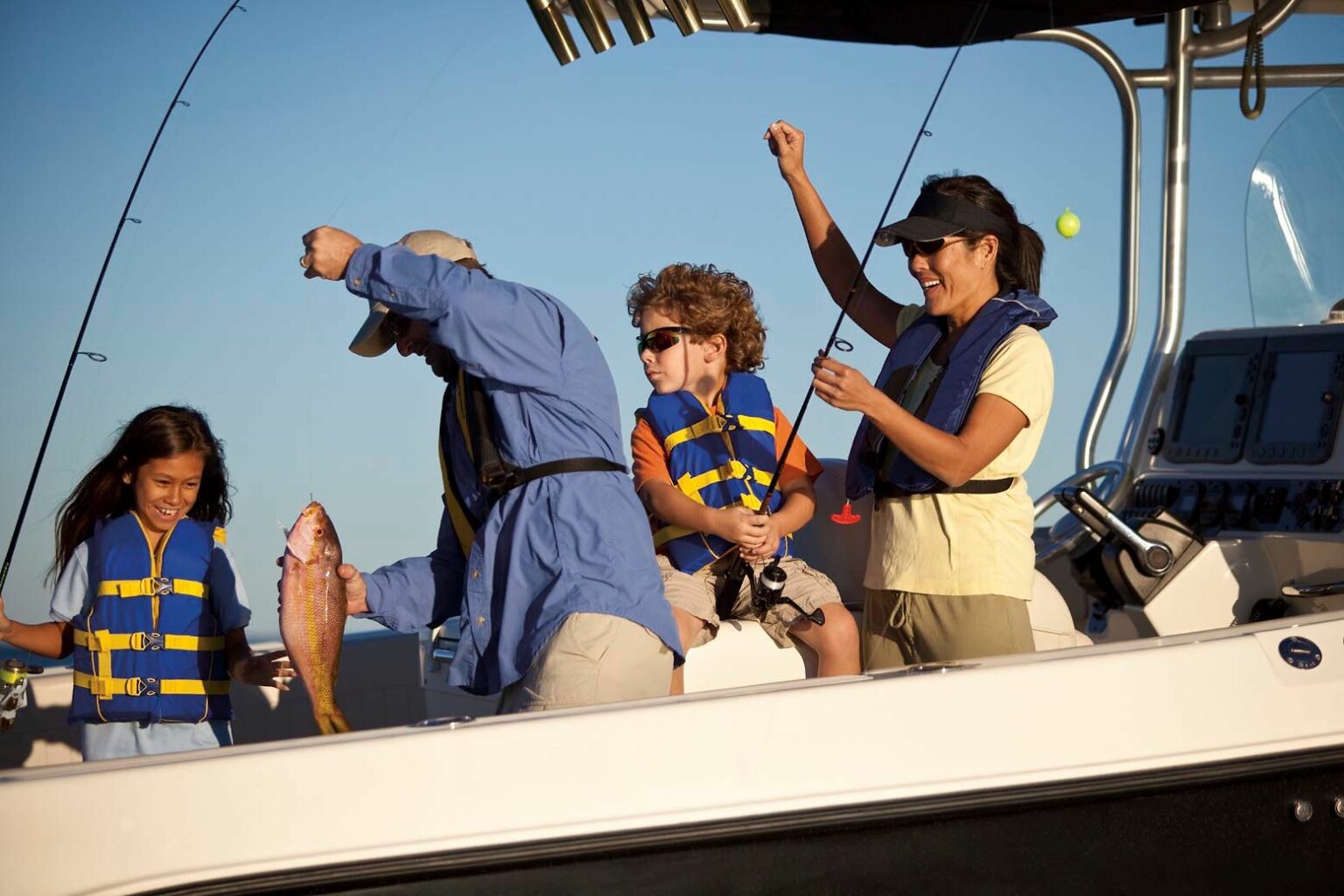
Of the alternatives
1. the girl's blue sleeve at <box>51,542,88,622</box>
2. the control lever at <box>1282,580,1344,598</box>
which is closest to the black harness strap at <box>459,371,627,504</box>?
the girl's blue sleeve at <box>51,542,88,622</box>

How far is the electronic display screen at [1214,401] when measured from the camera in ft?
14.9

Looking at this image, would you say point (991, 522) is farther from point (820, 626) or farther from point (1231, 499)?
point (1231, 499)

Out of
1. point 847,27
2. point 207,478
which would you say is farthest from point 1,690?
point 847,27

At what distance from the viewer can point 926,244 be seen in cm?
313

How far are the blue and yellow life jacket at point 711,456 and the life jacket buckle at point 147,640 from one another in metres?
1.16

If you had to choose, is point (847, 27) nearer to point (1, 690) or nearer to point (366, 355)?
point (366, 355)

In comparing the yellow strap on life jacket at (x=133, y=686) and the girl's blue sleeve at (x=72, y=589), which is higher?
the girl's blue sleeve at (x=72, y=589)

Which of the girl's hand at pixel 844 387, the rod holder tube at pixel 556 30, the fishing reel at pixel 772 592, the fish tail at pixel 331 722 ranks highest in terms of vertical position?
the rod holder tube at pixel 556 30

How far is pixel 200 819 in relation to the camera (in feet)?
7.90

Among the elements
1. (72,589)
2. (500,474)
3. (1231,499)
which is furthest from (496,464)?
(1231,499)

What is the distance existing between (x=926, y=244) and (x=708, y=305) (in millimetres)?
665

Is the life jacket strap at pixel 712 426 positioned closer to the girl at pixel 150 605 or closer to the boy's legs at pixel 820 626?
the boy's legs at pixel 820 626

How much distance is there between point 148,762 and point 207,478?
1.23m

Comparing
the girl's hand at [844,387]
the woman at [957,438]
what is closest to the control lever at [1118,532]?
the woman at [957,438]
